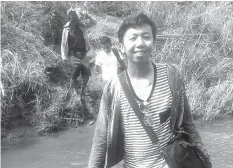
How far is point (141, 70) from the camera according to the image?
193cm

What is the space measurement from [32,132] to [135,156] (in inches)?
164

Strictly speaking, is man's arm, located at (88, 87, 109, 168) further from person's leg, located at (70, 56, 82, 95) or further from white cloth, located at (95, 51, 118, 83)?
person's leg, located at (70, 56, 82, 95)

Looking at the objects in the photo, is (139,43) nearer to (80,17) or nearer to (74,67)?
(74,67)

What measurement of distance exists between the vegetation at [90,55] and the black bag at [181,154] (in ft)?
13.4

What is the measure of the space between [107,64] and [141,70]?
13.6 ft

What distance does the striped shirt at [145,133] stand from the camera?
1807 mm

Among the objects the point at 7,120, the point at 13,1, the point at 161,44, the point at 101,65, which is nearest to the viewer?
the point at 7,120

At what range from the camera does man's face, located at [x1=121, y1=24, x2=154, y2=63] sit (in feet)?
6.12

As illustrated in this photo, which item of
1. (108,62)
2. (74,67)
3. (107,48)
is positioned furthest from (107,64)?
(74,67)

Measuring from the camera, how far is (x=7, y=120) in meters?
5.66

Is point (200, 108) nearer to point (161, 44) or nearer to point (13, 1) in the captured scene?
point (161, 44)

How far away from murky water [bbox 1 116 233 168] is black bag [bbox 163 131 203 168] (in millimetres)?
2925

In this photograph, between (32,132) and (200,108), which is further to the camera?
(200,108)

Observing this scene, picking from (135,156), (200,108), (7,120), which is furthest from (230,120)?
(135,156)
